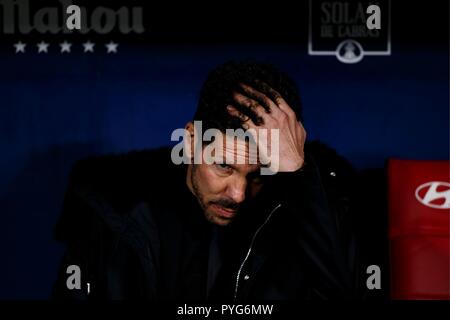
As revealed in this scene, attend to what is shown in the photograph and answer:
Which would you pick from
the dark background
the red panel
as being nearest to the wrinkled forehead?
the red panel

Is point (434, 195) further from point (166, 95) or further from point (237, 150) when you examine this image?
point (166, 95)

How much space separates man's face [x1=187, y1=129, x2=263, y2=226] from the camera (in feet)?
4.99

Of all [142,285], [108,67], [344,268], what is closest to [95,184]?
[142,285]

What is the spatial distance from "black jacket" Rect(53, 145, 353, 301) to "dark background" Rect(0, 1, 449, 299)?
491 millimetres

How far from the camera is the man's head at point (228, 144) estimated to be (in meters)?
1.52

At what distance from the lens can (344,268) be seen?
59.6 inches

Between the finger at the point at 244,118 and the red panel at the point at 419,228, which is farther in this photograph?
the red panel at the point at 419,228

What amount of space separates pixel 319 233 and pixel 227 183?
0.21 m

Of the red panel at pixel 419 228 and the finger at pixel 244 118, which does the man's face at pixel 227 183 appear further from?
the red panel at pixel 419 228

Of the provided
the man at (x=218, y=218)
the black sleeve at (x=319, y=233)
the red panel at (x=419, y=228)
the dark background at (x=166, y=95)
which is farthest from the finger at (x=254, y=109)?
the dark background at (x=166, y=95)

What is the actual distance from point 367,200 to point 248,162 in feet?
2.17

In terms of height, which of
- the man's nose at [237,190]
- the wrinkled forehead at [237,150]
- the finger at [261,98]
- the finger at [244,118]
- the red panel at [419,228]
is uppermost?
the finger at [261,98]

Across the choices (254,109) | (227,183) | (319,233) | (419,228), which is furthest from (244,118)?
(419,228)
